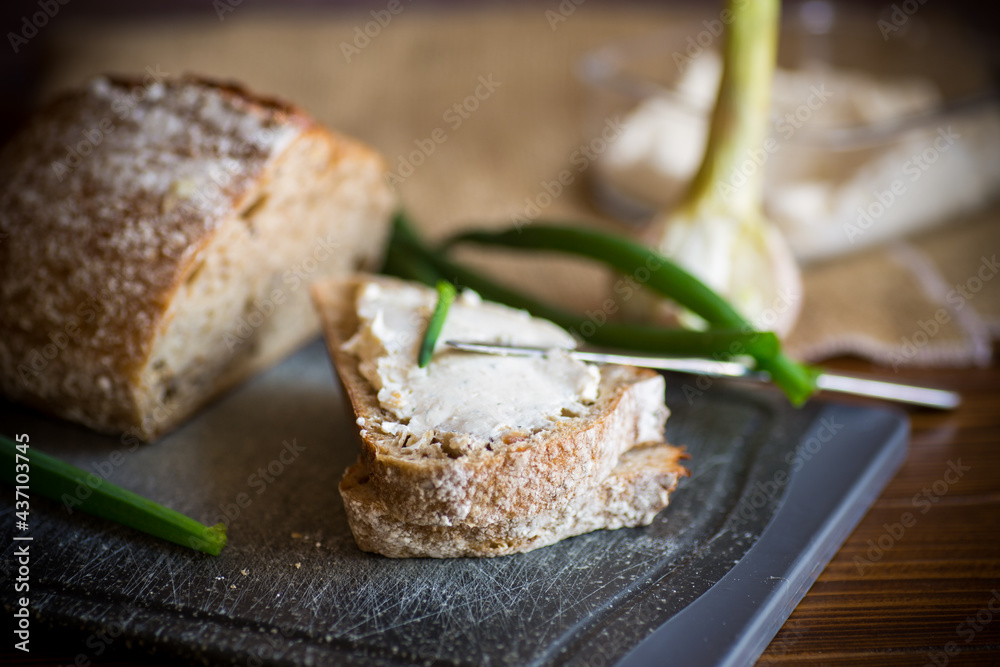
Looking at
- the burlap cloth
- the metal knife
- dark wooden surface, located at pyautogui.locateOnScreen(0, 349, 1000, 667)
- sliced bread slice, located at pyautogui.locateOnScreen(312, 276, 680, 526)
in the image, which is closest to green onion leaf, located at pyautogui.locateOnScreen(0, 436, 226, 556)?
dark wooden surface, located at pyautogui.locateOnScreen(0, 349, 1000, 667)

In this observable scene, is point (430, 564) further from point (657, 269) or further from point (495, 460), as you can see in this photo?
point (657, 269)

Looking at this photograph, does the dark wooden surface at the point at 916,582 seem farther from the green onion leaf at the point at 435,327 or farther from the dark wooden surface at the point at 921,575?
the green onion leaf at the point at 435,327

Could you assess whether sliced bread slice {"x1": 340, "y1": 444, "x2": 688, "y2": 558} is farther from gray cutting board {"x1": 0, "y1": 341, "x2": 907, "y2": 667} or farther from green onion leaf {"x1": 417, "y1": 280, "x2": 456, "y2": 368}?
green onion leaf {"x1": 417, "y1": 280, "x2": 456, "y2": 368}

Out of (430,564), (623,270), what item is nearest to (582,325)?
(623,270)

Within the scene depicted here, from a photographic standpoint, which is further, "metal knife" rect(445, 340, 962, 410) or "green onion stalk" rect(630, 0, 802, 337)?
"green onion stalk" rect(630, 0, 802, 337)

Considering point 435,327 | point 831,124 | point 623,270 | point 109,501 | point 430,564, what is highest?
point 831,124

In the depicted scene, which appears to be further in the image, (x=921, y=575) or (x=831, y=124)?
(x=831, y=124)

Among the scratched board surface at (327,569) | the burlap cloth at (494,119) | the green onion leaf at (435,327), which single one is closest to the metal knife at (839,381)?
the scratched board surface at (327,569)
